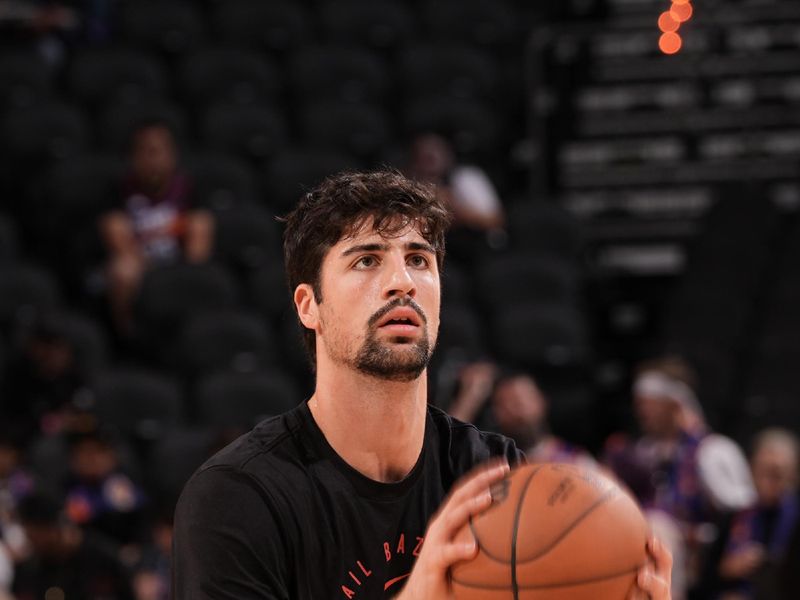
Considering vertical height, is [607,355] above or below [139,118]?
below

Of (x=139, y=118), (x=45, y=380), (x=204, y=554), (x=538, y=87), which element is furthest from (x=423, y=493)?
(x=538, y=87)

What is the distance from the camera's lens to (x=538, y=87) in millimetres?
11406

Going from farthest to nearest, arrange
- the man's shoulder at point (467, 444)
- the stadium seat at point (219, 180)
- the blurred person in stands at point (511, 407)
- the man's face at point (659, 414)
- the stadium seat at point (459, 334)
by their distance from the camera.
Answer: the stadium seat at point (219, 180), the stadium seat at point (459, 334), the man's face at point (659, 414), the blurred person in stands at point (511, 407), the man's shoulder at point (467, 444)

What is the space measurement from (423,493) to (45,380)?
231 inches

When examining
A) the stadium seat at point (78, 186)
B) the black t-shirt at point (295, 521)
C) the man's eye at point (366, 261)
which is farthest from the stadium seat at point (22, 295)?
the man's eye at point (366, 261)

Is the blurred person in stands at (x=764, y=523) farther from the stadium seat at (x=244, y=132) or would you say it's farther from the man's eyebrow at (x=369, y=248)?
the man's eyebrow at (x=369, y=248)

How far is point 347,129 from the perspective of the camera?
10797 mm

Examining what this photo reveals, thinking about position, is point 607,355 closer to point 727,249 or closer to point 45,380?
point 727,249

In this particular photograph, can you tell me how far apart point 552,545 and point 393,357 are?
1.83ft

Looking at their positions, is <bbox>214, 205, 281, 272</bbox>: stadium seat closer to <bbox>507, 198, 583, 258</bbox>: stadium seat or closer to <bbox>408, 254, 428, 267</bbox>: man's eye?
<bbox>507, 198, 583, 258</bbox>: stadium seat

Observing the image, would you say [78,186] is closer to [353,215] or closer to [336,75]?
[336,75]

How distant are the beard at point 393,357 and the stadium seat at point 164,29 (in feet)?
29.5

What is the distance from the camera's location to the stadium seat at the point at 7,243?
9.41m

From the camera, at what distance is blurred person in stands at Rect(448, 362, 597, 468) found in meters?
7.68
